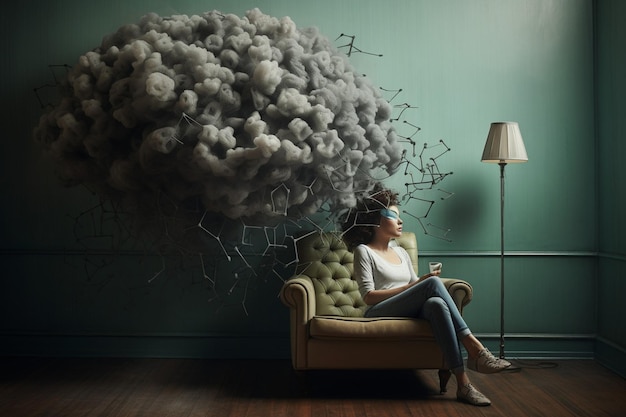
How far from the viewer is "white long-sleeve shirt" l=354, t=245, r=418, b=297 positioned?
151 inches

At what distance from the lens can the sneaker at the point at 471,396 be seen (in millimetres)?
3486

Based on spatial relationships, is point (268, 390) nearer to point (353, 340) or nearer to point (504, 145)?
point (353, 340)

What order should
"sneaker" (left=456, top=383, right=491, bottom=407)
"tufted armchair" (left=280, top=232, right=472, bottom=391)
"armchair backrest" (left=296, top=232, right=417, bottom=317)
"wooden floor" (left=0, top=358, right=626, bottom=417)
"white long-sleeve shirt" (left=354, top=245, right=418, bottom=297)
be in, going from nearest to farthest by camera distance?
"wooden floor" (left=0, top=358, right=626, bottom=417) < "sneaker" (left=456, top=383, right=491, bottom=407) < "tufted armchair" (left=280, top=232, right=472, bottom=391) < "white long-sleeve shirt" (left=354, top=245, right=418, bottom=297) < "armchair backrest" (left=296, top=232, right=417, bottom=317)

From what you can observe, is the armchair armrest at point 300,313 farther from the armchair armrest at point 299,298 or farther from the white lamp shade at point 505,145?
the white lamp shade at point 505,145

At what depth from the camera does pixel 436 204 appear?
4.58 metres

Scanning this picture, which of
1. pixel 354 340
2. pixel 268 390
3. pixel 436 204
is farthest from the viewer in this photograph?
pixel 436 204

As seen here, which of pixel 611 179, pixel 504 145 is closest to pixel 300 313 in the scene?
pixel 504 145

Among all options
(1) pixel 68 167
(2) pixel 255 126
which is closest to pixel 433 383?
(2) pixel 255 126


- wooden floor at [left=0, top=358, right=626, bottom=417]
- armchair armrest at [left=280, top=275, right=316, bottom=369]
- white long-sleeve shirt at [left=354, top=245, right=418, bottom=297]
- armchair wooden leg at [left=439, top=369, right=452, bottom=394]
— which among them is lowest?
wooden floor at [left=0, top=358, right=626, bottom=417]

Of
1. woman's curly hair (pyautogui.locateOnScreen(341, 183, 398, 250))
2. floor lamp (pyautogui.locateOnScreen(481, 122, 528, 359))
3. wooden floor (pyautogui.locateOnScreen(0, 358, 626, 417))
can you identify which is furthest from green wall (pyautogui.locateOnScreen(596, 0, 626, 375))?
woman's curly hair (pyautogui.locateOnScreen(341, 183, 398, 250))

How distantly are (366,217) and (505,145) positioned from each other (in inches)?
37.5

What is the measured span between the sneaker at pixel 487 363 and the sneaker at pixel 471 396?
106mm

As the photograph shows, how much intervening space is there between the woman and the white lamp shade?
725 mm

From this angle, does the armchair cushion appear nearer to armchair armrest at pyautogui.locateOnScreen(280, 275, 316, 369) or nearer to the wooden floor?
armchair armrest at pyautogui.locateOnScreen(280, 275, 316, 369)
